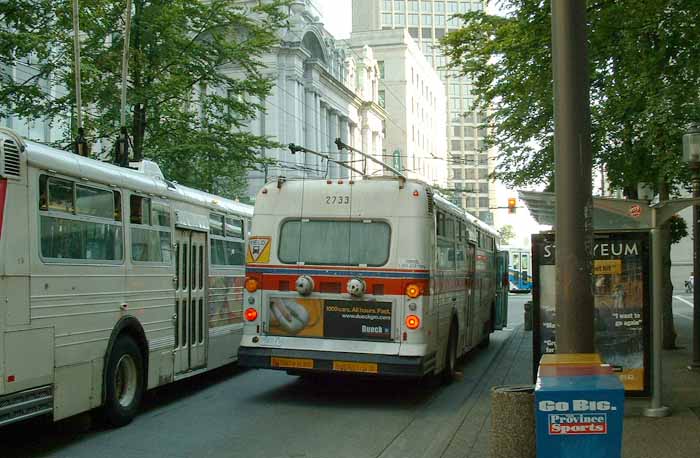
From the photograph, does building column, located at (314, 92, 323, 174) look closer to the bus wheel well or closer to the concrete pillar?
the concrete pillar

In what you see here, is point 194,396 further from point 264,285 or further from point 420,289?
point 420,289

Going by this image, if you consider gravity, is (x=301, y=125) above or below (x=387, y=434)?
above

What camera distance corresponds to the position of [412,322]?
38.4ft

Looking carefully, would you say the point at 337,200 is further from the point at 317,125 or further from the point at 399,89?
the point at 399,89

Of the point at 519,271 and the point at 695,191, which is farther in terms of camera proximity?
the point at 519,271

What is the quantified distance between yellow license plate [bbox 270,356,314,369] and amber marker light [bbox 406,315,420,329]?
4.45 feet

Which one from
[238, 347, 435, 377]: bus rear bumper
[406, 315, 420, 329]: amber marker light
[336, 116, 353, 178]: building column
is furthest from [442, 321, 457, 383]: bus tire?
[336, 116, 353, 178]: building column

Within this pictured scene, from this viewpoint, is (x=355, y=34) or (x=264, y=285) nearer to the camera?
(x=264, y=285)

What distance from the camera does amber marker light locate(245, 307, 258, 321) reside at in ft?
40.4

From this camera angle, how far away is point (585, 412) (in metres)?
5.60

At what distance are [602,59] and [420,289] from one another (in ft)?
16.8

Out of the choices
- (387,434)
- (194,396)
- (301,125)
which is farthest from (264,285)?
(301,125)

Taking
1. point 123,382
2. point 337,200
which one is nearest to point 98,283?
point 123,382

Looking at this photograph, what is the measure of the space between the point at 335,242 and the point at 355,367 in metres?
1.74
